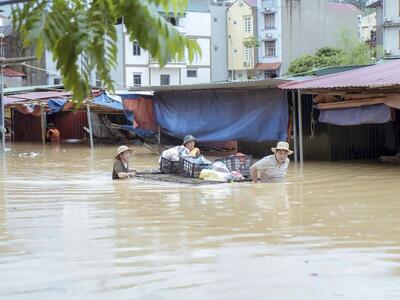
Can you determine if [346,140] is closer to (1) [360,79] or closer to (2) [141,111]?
(1) [360,79]

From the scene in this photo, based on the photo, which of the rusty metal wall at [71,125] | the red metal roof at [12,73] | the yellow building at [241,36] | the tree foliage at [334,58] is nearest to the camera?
the rusty metal wall at [71,125]

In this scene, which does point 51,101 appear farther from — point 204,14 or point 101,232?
point 204,14

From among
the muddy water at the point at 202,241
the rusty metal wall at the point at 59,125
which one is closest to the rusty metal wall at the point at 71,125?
the rusty metal wall at the point at 59,125

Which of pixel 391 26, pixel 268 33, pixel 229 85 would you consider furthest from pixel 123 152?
pixel 268 33

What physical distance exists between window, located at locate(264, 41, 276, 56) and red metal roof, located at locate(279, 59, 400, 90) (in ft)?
142

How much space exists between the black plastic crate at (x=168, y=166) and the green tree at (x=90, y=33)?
10154 millimetres

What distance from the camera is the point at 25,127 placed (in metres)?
34.8

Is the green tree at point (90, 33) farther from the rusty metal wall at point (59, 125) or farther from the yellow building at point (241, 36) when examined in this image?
the yellow building at point (241, 36)

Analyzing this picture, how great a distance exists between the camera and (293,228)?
732 cm

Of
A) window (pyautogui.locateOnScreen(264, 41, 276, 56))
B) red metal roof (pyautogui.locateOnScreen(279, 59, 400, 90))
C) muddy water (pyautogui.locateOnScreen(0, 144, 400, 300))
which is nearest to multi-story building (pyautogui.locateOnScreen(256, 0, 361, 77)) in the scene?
window (pyautogui.locateOnScreen(264, 41, 276, 56))

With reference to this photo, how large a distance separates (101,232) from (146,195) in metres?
3.16

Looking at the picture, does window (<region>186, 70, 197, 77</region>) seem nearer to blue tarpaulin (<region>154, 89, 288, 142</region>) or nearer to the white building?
the white building

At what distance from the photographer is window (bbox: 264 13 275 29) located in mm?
59438

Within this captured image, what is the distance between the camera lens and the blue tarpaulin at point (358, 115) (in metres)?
14.9
